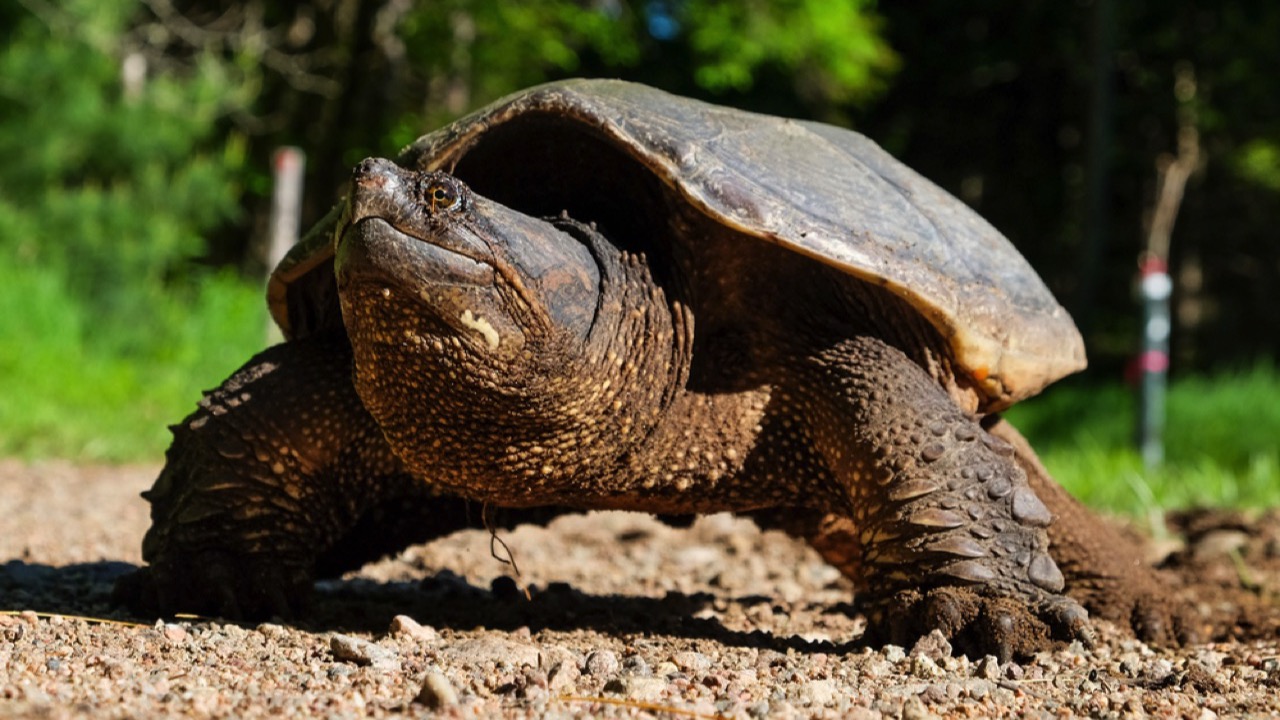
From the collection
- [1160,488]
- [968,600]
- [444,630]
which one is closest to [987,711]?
[968,600]

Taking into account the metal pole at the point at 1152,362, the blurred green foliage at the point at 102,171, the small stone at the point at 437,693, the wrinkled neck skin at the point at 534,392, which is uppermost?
the blurred green foliage at the point at 102,171

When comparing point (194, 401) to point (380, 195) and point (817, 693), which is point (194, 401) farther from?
point (817, 693)

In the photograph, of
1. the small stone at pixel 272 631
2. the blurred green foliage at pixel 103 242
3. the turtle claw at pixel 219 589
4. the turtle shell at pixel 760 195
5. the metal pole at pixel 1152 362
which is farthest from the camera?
the blurred green foliage at pixel 103 242

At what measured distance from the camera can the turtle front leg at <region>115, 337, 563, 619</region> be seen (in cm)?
288

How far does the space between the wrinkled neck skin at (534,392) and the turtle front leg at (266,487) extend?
Result: 317mm

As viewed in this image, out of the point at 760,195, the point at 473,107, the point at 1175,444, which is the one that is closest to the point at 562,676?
the point at 760,195

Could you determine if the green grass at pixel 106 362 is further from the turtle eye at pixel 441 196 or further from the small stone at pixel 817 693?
the small stone at pixel 817 693

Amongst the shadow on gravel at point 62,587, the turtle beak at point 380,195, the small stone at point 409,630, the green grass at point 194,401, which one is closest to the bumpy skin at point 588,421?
the turtle beak at point 380,195

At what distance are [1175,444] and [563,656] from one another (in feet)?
24.1

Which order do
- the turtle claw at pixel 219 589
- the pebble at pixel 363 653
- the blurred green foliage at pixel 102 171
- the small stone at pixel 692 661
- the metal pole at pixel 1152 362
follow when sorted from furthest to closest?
the blurred green foliage at pixel 102 171
the metal pole at pixel 1152 362
the turtle claw at pixel 219 589
the small stone at pixel 692 661
the pebble at pixel 363 653

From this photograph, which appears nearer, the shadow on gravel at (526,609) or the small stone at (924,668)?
the small stone at (924,668)

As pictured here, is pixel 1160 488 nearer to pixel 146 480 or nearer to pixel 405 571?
pixel 405 571

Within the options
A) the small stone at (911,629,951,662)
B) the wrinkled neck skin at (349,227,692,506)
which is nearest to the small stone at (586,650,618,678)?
the wrinkled neck skin at (349,227,692,506)

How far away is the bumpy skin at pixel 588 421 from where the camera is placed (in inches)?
91.3
